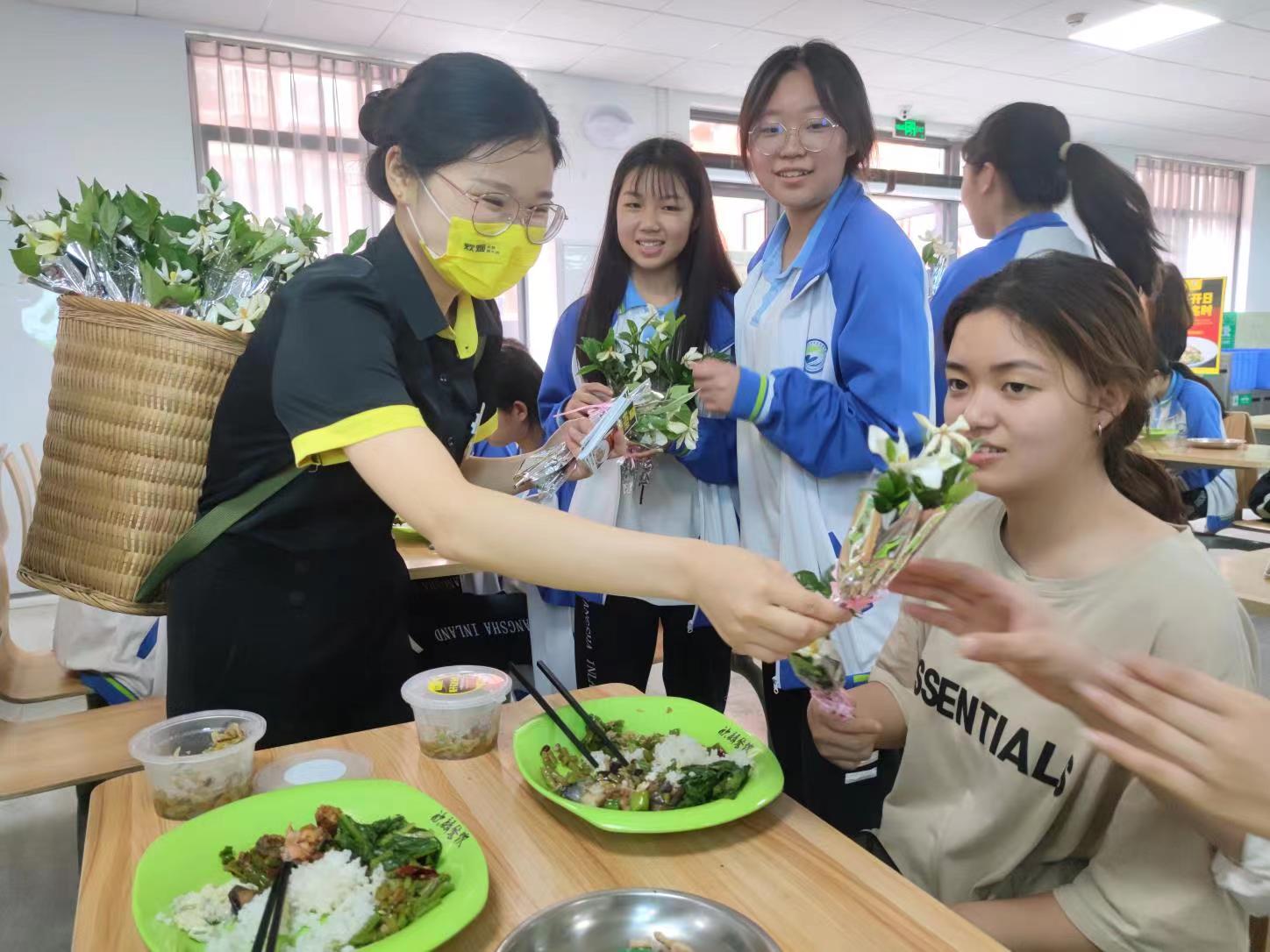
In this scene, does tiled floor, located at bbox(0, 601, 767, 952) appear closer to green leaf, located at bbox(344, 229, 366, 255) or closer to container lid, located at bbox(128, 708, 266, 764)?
container lid, located at bbox(128, 708, 266, 764)

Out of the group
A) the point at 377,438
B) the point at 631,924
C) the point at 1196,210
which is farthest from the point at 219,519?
the point at 1196,210

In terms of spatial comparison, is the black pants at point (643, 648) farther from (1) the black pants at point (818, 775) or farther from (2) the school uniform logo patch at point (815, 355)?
(2) the school uniform logo patch at point (815, 355)

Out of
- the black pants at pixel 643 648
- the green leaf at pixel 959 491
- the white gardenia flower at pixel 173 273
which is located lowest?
the black pants at pixel 643 648

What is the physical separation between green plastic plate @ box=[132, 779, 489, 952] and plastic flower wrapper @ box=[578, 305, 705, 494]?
0.99 metres

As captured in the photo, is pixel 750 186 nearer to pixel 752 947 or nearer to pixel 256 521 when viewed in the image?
pixel 256 521

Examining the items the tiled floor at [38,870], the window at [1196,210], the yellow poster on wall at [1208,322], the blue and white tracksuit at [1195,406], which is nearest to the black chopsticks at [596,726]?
the tiled floor at [38,870]

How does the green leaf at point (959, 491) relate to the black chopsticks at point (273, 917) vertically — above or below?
above

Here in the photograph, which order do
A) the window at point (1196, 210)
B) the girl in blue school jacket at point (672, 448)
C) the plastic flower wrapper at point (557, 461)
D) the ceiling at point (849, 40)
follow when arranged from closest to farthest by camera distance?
the plastic flower wrapper at point (557, 461) → the girl in blue school jacket at point (672, 448) → the ceiling at point (849, 40) → the window at point (1196, 210)

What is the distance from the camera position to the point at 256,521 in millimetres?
1394

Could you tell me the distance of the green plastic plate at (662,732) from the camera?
1021 mm

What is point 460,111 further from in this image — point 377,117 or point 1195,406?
point 1195,406

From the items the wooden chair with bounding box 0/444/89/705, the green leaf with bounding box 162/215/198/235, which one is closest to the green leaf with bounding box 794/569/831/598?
the green leaf with bounding box 162/215/198/235

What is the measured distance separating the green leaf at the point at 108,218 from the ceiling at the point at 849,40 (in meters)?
4.29

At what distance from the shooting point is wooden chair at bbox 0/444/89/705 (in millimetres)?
2281
